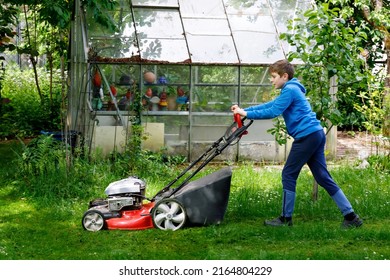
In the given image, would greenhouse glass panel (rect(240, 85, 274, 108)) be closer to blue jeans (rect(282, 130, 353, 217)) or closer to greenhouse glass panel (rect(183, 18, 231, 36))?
greenhouse glass panel (rect(183, 18, 231, 36))

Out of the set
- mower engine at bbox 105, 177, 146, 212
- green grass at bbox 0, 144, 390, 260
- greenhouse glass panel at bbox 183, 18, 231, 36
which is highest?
greenhouse glass panel at bbox 183, 18, 231, 36

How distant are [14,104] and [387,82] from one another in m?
7.50

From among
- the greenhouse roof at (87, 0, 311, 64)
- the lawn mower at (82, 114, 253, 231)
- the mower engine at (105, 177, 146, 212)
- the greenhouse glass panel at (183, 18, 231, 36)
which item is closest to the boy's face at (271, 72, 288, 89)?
the lawn mower at (82, 114, 253, 231)

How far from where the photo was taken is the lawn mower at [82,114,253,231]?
760 centimetres

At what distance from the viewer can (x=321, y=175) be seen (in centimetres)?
770

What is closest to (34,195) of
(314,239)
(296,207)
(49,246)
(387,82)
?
(49,246)

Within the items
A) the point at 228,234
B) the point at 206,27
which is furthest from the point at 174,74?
the point at 228,234

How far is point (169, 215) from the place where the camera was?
765 cm

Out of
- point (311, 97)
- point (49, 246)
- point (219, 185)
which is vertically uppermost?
point (311, 97)

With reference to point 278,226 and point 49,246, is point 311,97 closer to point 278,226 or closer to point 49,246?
point 278,226

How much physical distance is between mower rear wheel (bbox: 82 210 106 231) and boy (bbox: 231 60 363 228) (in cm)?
166

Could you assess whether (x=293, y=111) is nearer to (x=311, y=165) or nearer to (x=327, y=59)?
(x=311, y=165)

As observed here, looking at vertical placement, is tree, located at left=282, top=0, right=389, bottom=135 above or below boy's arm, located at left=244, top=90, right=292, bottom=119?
above

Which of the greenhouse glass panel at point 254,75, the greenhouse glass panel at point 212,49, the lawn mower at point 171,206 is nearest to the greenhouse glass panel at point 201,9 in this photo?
the greenhouse glass panel at point 212,49
